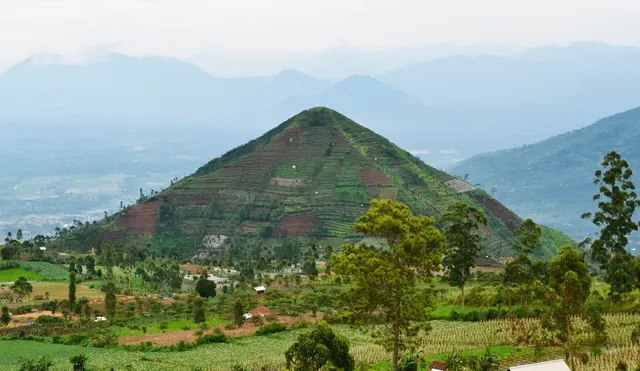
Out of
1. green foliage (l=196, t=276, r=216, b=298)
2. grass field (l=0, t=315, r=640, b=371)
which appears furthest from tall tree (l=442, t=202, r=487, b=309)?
green foliage (l=196, t=276, r=216, b=298)

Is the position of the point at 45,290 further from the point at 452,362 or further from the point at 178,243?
the point at 452,362

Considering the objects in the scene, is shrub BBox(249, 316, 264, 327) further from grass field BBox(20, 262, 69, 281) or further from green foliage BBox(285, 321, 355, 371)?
grass field BBox(20, 262, 69, 281)

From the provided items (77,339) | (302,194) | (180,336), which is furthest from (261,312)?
(302,194)

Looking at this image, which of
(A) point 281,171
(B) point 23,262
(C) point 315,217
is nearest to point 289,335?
(B) point 23,262

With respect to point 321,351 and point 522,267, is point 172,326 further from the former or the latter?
point 321,351

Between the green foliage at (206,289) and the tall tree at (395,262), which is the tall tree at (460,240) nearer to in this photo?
the tall tree at (395,262)

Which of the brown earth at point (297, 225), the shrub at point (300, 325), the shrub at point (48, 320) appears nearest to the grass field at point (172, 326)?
the shrub at point (48, 320)
